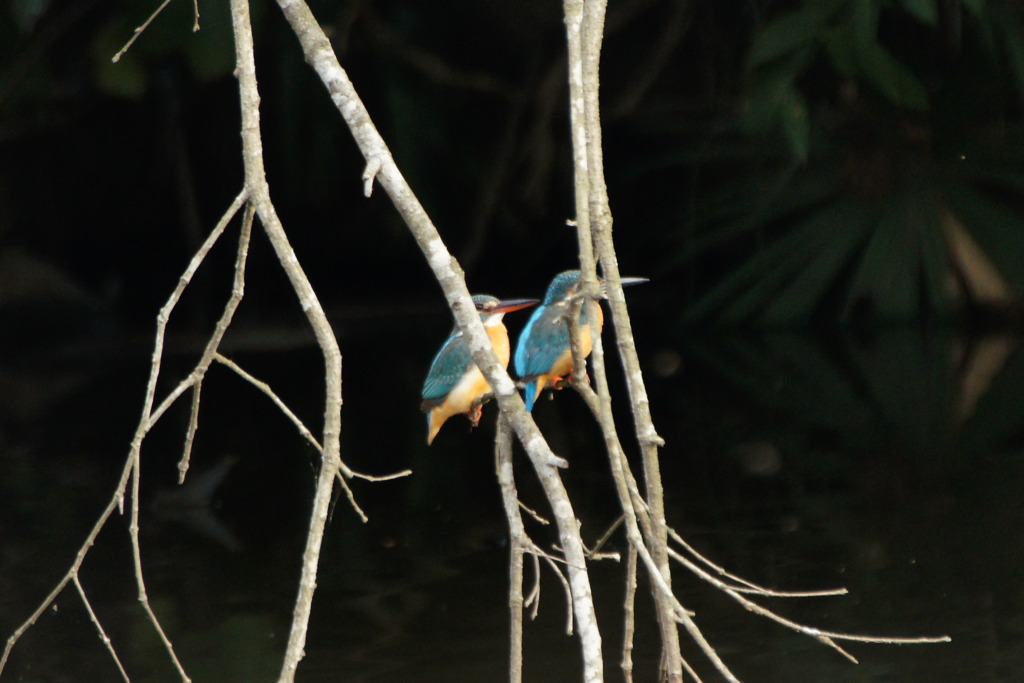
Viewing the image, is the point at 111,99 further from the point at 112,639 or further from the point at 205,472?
the point at 112,639

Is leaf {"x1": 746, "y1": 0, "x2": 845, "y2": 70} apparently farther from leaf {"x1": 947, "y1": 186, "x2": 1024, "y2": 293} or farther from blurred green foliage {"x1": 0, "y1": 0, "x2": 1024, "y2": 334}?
leaf {"x1": 947, "y1": 186, "x2": 1024, "y2": 293}

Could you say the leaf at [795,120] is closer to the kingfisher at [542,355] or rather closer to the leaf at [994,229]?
the leaf at [994,229]

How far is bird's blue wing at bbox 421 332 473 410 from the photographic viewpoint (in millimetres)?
1967

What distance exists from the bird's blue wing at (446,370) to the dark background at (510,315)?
0.38 metres

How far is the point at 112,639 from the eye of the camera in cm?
243

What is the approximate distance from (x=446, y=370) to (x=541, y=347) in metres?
0.16

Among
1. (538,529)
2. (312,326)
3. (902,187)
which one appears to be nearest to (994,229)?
(902,187)

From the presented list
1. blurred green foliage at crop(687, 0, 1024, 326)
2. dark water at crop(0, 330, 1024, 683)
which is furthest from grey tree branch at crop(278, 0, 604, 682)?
blurred green foliage at crop(687, 0, 1024, 326)

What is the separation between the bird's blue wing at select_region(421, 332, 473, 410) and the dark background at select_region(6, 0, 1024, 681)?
376 millimetres

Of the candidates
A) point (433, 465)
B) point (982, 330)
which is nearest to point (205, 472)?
point (433, 465)

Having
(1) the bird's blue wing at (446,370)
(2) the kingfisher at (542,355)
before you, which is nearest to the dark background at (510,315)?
(1) the bird's blue wing at (446,370)

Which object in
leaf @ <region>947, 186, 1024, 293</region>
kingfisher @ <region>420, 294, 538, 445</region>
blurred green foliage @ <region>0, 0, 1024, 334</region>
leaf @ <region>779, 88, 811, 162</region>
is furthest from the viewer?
leaf @ <region>947, 186, 1024, 293</region>

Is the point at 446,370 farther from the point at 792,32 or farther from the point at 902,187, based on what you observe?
the point at 902,187

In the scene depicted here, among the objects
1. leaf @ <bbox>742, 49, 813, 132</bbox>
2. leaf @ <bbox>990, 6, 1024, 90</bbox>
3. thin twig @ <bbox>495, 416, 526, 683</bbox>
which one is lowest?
thin twig @ <bbox>495, 416, 526, 683</bbox>
